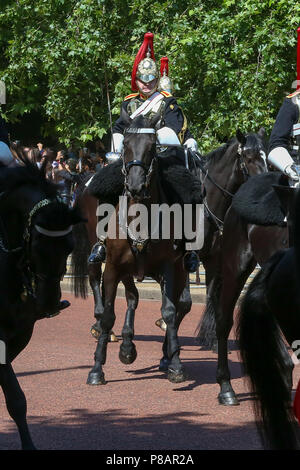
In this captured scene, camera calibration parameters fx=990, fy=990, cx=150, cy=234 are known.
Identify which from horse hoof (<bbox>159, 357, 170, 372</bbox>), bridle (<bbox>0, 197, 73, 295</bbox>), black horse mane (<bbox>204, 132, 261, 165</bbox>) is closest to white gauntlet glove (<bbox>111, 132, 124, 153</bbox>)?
black horse mane (<bbox>204, 132, 261, 165</bbox>)

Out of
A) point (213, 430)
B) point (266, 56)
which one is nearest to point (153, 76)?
point (213, 430)

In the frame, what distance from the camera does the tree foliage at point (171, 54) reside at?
17.4 meters

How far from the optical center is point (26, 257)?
5449 millimetres

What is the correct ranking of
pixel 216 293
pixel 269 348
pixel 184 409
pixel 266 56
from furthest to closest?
1. pixel 266 56
2. pixel 216 293
3. pixel 184 409
4. pixel 269 348

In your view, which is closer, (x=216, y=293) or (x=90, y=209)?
(x=216, y=293)

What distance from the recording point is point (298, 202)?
3.98 m

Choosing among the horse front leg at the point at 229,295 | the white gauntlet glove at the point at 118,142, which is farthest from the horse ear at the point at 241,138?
the horse front leg at the point at 229,295

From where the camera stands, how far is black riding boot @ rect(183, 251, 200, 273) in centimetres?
942

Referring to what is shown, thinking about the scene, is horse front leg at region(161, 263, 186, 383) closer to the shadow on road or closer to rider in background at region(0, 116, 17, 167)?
the shadow on road

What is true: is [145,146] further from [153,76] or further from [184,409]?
[184,409]

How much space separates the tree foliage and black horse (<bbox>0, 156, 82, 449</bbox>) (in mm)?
9879

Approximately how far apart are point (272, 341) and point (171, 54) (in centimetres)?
1431

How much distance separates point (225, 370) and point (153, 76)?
3229mm

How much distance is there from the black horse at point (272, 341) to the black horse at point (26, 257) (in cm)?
112
